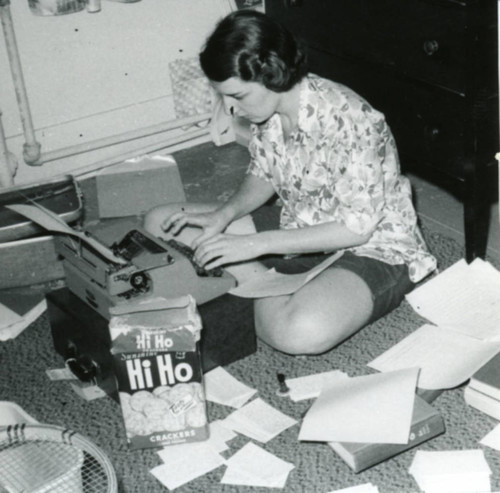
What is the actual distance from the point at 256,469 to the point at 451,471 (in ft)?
1.07

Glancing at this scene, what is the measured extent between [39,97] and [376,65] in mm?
1111

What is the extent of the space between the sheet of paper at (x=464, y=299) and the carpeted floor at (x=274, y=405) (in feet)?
0.19

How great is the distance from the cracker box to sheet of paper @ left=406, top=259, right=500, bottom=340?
1.88ft

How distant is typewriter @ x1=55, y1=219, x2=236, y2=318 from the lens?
1.48 metres

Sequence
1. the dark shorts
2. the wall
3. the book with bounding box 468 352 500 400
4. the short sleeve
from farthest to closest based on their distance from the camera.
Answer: the wall < the short sleeve < the dark shorts < the book with bounding box 468 352 500 400

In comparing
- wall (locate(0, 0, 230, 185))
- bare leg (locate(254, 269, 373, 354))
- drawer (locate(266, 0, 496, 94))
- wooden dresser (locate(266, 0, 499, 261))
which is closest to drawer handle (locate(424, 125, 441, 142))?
wooden dresser (locate(266, 0, 499, 261))

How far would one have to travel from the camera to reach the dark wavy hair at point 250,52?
1563 mm

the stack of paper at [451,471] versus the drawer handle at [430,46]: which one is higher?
the drawer handle at [430,46]

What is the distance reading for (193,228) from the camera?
74.3 inches

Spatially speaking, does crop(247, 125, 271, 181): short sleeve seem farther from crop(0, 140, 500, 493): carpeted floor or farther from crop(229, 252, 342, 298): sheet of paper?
crop(0, 140, 500, 493): carpeted floor

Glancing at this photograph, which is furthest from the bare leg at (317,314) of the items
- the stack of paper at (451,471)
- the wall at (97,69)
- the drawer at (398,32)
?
the wall at (97,69)

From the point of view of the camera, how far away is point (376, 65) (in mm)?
1992

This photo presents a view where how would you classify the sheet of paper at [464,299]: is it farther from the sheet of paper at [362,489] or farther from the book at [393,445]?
the sheet of paper at [362,489]

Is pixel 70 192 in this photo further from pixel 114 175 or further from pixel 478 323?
pixel 478 323
